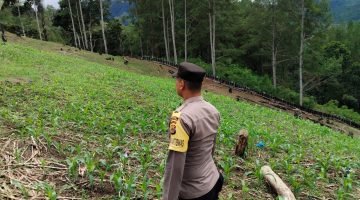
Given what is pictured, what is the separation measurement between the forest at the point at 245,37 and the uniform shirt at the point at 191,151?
3387cm

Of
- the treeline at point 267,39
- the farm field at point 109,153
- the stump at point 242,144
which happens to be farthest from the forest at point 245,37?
the stump at point 242,144

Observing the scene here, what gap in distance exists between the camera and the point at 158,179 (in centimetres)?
743

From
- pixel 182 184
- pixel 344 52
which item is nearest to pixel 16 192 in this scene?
pixel 182 184

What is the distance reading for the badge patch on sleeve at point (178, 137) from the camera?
3.80m

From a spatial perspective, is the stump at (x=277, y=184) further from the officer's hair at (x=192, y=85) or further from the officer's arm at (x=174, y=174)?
the officer's hair at (x=192, y=85)

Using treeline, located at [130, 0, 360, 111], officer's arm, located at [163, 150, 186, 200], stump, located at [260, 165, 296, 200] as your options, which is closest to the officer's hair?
officer's arm, located at [163, 150, 186, 200]

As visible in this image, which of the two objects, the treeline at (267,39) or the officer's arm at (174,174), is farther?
the treeline at (267,39)

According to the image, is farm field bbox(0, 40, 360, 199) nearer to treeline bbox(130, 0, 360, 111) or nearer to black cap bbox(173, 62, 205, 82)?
black cap bbox(173, 62, 205, 82)

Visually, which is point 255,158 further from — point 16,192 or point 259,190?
point 16,192

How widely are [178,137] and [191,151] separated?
33cm

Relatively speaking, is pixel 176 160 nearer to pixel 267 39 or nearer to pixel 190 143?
pixel 190 143

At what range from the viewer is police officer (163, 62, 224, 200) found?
12.6 ft

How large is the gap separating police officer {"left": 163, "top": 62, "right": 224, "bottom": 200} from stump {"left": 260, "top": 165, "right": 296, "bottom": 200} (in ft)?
11.1

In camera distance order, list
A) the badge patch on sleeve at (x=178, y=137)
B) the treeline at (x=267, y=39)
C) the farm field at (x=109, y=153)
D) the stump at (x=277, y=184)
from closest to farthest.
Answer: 1. the badge patch on sleeve at (x=178, y=137)
2. the farm field at (x=109, y=153)
3. the stump at (x=277, y=184)
4. the treeline at (x=267, y=39)
